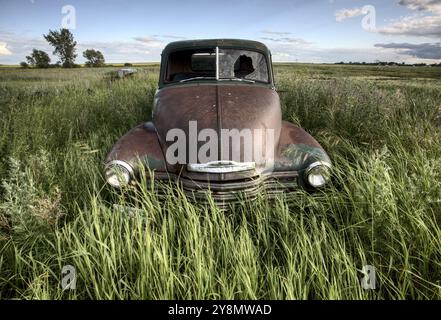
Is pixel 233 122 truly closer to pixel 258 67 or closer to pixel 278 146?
pixel 278 146

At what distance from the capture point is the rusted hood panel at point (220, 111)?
2.73 meters

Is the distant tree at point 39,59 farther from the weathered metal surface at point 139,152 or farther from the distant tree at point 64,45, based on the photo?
the weathered metal surface at point 139,152

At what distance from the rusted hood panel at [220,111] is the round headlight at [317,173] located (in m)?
0.45

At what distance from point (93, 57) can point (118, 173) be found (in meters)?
89.8

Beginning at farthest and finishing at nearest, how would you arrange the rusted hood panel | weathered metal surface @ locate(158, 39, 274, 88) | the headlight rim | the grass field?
weathered metal surface @ locate(158, 39, 274, 88) < the rusted hood panel < the headlight rim < the grass field

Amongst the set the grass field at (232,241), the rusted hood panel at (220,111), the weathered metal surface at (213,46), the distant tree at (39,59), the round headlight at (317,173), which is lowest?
the grass field at (232,241)

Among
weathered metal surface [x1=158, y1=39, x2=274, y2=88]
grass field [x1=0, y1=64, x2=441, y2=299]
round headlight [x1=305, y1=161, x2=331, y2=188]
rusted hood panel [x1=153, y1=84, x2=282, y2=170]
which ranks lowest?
grass field [x1=0, y1=64, x2=441, y2=299]

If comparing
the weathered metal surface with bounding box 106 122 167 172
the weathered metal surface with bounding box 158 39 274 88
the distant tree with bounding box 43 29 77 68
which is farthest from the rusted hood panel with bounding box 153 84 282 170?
the distant tree with bounding box 43 29 77 68

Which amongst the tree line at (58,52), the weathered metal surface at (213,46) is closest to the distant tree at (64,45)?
the tree line at (58,52)

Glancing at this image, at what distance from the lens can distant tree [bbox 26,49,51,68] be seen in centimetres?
7150

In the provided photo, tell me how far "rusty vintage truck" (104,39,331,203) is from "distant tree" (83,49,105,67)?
84548 millimetres

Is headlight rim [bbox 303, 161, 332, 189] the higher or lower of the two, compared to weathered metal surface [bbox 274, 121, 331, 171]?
lower

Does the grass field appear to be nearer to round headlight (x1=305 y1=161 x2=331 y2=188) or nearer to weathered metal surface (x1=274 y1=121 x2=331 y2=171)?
round headlight (x1=305 y1=161 x2=331 y2=188)
